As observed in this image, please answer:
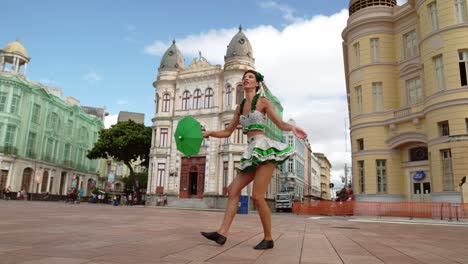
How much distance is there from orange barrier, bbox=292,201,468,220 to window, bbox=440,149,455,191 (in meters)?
1.30

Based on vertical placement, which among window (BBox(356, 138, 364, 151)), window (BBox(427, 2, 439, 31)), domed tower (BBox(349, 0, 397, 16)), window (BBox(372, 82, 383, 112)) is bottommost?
window (BBox(356, 138, 364, 151))

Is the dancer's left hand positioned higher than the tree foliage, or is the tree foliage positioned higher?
the tree foliage

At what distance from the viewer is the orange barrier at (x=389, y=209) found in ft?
55.5

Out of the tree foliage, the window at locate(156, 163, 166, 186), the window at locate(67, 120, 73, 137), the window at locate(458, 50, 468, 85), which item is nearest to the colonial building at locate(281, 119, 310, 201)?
the window at locate(156, 163, 166, 186)

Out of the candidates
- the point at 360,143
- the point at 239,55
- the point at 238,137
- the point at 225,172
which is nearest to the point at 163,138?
the point at 225,172

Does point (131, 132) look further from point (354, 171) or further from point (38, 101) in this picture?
point (354, 171)

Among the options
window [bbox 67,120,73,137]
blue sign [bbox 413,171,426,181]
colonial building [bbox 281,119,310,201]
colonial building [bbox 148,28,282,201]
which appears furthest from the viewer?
colonial building [bbox 281,119,310,201]

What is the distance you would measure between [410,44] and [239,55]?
18.4m

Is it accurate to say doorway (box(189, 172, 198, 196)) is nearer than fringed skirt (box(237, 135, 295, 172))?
No

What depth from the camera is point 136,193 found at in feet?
139

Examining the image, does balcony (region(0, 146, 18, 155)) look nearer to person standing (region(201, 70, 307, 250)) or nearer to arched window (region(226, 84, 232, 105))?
arched window (region(226, 84, 232, 105))

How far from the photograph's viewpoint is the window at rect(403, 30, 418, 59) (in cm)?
2281

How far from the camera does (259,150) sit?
4801 millimetres

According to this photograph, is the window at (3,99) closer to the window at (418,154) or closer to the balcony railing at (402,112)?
the balcony railing at (402,112)
